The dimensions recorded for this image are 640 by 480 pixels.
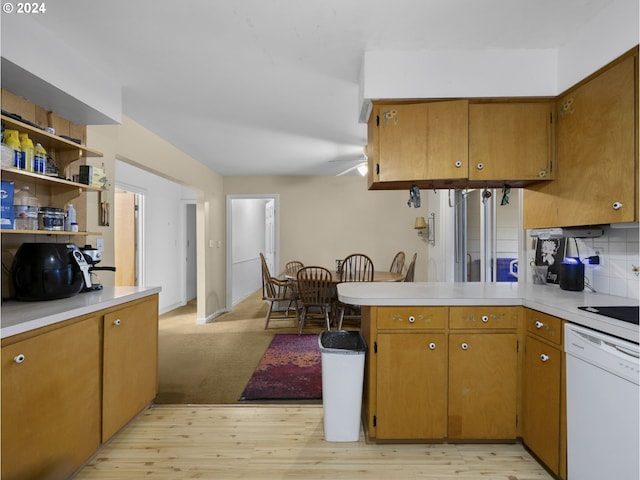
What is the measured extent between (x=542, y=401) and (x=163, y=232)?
204 inches

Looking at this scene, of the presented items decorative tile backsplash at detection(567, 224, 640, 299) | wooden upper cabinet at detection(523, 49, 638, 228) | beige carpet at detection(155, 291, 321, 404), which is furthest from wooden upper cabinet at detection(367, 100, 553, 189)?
beige carpet at detection(155, 291, 321, 404)

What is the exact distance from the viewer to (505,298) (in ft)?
5.90

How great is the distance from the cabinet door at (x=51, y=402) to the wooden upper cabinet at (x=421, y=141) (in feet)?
6.01

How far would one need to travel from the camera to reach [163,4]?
155cm

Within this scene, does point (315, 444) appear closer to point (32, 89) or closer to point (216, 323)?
point (32, 89)

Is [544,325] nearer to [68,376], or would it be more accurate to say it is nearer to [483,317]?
[483,317]

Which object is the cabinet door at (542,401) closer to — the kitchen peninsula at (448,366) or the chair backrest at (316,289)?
the kitchen peninsula at (448,366)

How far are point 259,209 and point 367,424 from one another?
661 cm

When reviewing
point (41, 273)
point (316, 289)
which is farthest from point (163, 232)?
point (41, 273)

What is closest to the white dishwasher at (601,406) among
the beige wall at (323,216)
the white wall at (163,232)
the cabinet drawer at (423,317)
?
the cabinet drawer at (423,317)

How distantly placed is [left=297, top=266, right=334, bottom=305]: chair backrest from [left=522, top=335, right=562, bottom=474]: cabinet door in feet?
7.80

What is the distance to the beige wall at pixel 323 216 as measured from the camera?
541cm

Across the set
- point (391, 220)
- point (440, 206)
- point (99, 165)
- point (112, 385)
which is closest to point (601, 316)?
point (112, 385)

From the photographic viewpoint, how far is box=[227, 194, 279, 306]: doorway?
17.9ft
